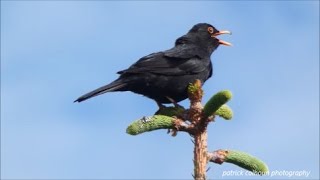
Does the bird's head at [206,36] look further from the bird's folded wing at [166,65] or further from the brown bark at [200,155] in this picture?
the brown bark at [200,155]

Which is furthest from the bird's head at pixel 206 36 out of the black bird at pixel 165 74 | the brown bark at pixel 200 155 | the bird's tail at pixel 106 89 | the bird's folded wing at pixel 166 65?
the brown bark at pixel 200 155

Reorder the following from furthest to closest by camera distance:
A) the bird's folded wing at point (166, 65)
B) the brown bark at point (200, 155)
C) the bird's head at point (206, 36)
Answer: the bird's head at point (206, 36)
the bird's folded wing at point (166, 65)
the brown bark at point (200, 155)

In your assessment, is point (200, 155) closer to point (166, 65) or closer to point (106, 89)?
point (106, 89)

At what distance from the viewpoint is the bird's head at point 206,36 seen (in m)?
8.34

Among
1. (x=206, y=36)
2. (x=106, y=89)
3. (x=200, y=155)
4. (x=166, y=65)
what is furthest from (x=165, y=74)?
(x=200, y=155)

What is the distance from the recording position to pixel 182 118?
13.0 feet

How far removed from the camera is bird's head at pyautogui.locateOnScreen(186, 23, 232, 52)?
328 inches

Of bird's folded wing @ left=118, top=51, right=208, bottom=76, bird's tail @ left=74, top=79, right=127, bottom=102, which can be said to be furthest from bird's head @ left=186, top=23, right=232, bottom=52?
bird's tail @ left=74, top=79, right=127, bottom=102

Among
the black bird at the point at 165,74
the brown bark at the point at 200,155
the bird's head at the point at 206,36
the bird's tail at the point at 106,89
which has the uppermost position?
the bird's head at the point at 206,36

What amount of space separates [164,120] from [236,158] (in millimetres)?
555

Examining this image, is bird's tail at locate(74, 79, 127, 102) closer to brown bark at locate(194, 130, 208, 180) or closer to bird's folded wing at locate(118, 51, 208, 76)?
bird's folded wing at locate(118, 51, 208, 76)

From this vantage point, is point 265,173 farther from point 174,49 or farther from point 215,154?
point 174,49

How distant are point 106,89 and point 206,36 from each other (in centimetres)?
228

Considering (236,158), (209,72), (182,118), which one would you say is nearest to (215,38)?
(209,72)
